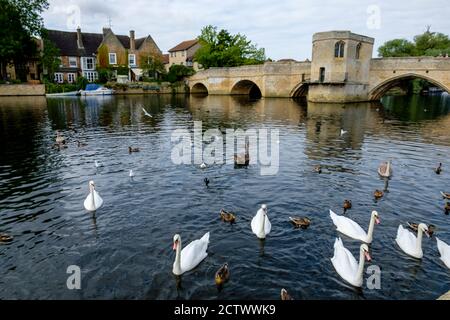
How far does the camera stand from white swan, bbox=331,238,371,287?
25.2 ft

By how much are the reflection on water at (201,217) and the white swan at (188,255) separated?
8.7 inches

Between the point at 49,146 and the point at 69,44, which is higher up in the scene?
the point at 69,44

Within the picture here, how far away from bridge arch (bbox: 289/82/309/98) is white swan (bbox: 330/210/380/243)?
55784 millimetres

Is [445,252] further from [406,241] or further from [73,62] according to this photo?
[73,62]

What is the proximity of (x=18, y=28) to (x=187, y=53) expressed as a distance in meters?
46.0

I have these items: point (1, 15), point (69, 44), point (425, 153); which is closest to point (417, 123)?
point (425, 153)

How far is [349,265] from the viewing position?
804 centimetres

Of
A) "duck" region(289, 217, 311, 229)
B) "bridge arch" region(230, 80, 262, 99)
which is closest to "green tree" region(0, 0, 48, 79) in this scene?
"bridge arch" region(230, 80, 262, 99)

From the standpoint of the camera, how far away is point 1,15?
204ft

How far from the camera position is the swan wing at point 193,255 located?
8.27 metres

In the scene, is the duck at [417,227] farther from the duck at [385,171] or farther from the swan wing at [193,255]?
the swan wing at [193,255]

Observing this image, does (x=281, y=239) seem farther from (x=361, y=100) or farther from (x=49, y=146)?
(x=361, y=100)

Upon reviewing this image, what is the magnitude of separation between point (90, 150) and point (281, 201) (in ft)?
44.7
